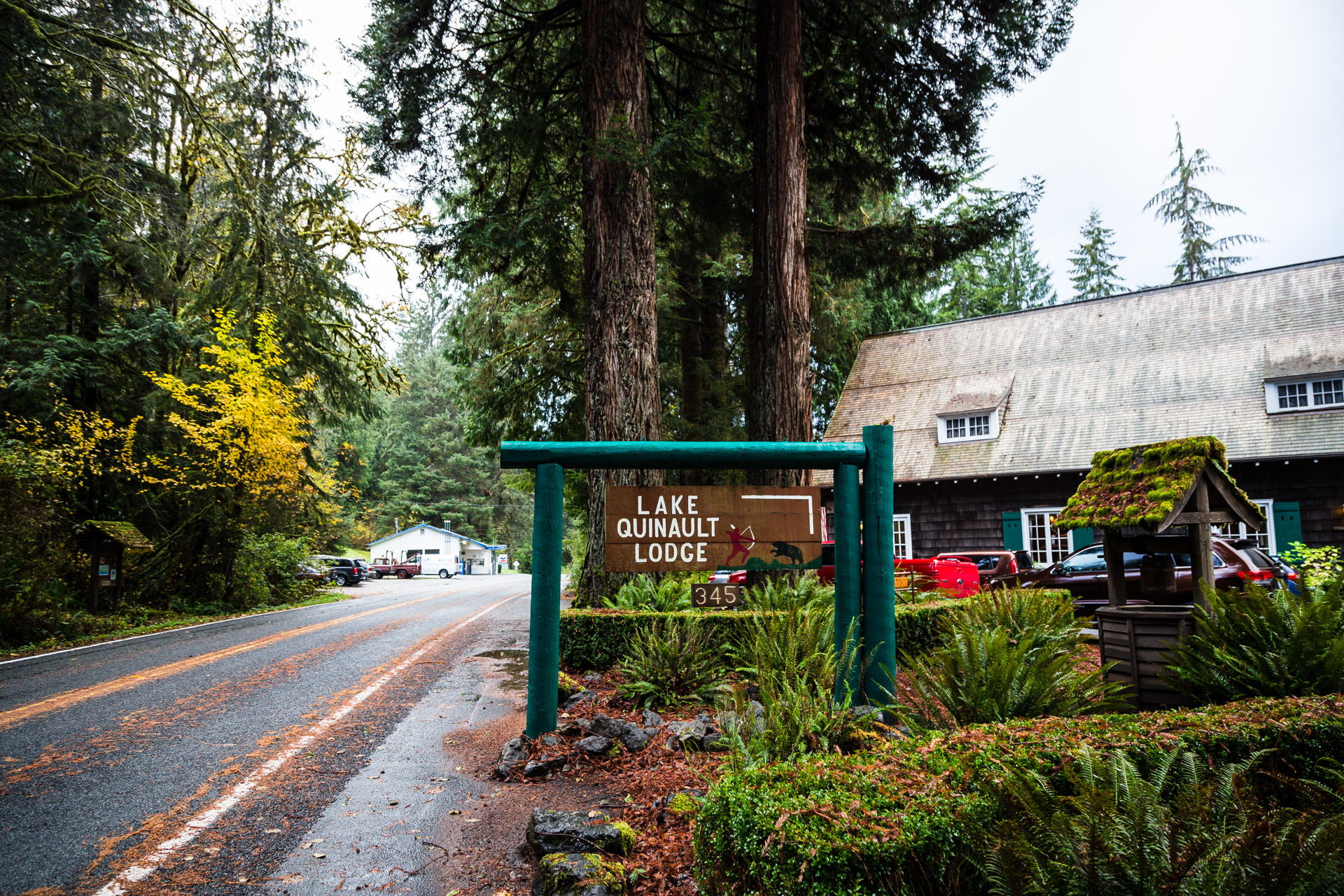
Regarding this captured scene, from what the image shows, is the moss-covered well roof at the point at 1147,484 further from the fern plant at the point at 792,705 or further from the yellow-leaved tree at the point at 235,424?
the yellow-leaved tree at the point at 235,424

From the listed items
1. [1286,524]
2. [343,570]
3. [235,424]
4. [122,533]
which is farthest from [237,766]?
Answer: [343,570]

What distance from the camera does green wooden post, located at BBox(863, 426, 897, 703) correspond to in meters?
4.98

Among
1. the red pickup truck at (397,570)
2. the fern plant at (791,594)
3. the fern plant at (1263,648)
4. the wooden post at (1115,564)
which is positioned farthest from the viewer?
the red pickup truck at (397,570)

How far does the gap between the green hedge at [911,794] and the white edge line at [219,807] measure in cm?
273

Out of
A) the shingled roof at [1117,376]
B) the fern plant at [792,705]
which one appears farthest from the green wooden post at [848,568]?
the shingled roof at [1117,376]

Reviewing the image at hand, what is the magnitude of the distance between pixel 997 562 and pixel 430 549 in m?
53.3

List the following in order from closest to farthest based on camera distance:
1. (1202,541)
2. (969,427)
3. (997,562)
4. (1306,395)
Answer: (1202,541), (997,562), (1306,395), (969,427)

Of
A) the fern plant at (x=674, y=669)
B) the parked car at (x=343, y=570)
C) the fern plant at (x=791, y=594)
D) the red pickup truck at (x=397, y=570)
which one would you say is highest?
the fern plant at (x=791, y=594)

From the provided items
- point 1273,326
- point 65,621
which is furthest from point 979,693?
point 1273,326

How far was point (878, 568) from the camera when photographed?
5.11 meters

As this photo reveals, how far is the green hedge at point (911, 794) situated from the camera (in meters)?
2.21

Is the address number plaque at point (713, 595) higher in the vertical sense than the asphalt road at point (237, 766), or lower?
higher

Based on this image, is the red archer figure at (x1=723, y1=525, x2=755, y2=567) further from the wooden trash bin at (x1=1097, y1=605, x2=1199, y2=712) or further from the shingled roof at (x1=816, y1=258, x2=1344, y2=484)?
the shingled roof at (x1=816, y1=258, x2=1344, y2=484)

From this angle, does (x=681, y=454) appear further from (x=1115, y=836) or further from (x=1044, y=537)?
(x=1044, y=537)
